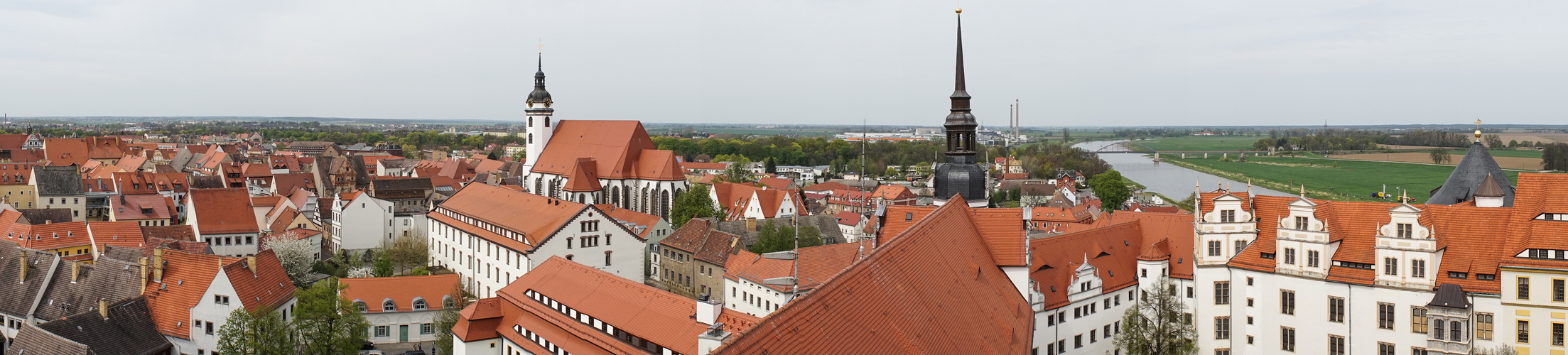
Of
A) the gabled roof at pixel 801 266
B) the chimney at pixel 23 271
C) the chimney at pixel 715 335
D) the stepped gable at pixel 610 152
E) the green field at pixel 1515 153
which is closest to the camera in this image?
the chimney at pixel 715 335

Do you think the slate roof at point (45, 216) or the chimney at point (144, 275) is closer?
the chimney at point (144, 275)

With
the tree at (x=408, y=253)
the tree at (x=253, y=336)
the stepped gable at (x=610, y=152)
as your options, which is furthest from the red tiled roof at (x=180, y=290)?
the stepped gable at (x=610, y=152)

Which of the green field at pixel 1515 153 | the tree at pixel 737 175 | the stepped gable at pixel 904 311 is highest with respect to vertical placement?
the green field at pixel 1515 153

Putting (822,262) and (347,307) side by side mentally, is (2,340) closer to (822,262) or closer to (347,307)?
(347,307)

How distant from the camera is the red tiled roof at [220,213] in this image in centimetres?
5894

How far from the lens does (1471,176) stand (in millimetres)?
41906

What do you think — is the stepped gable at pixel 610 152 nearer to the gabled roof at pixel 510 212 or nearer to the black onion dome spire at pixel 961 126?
the gabled roof at pixel 510 212

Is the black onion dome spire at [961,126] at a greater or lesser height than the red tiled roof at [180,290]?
greater

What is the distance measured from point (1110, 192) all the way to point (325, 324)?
88.9 meters

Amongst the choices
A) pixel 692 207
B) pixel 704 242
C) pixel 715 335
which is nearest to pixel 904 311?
pixel 715 335

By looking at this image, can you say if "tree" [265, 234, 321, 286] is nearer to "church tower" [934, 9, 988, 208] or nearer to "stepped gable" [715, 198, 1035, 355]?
"church tower" [934, 9, 988, 208]

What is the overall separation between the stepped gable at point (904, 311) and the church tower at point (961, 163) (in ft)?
55.9

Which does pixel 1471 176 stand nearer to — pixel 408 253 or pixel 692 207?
pixel 692 207

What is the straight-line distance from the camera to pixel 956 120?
121ft
